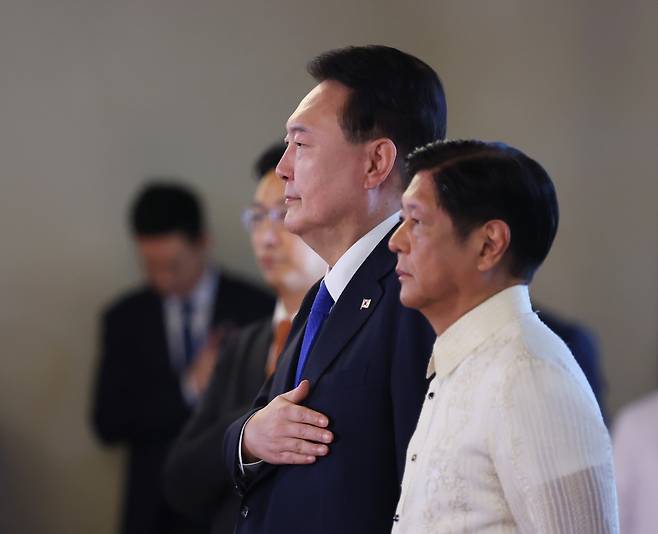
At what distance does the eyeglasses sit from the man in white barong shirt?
1.18m

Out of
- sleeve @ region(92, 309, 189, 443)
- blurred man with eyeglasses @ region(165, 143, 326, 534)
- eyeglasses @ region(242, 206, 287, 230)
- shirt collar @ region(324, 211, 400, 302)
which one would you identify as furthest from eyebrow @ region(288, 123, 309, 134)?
sleeve @ region(92, 309, 189, 443)

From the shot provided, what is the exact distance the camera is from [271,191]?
9.00ft

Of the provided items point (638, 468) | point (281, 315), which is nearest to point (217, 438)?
point (281, 315)

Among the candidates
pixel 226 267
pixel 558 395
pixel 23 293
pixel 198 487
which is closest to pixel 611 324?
pixel 226 267

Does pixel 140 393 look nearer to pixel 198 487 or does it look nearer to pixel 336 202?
pixel 198 487

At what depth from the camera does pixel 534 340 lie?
1.42m

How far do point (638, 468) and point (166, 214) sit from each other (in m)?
2.02

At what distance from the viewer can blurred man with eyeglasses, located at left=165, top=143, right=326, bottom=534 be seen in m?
2.48

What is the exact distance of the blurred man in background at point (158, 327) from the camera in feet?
14.3

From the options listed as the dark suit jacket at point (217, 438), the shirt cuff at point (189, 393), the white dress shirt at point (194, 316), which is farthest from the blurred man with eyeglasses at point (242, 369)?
the white dress shirt at point (194, 316)

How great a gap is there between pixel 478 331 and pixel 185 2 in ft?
10.9

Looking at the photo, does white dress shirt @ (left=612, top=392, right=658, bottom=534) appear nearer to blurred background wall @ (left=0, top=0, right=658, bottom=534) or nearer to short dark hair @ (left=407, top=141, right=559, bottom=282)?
blurred background wall @ (left=0, top=0, right=658, bottom=534)

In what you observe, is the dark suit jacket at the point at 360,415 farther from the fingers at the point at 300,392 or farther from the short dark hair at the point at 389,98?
the short dark hair at the point at 389,98

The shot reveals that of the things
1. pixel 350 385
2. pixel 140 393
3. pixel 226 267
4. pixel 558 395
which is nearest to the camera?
pixel 558 395
